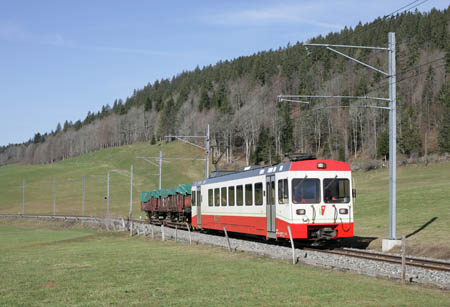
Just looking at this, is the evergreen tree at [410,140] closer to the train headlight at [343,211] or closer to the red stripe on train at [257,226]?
the red stripe on train at [257,226]

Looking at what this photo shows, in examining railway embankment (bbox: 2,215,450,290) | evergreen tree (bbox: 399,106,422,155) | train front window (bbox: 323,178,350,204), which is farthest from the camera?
evergreen tree (bbox: 399,106,422,155)

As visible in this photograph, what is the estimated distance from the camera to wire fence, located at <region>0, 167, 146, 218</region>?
95831mm

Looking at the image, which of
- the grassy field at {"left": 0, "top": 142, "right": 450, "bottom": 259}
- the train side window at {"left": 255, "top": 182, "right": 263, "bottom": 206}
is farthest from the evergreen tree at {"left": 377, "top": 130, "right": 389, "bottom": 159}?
the train side window at {"left": 255, "top": 182, "right": 263, "bottom": 206}

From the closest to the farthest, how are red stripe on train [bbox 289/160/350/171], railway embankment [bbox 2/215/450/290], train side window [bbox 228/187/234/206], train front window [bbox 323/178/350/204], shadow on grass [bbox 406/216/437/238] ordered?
railway embankment [bbox 2/215/450/290]
red stripe on train [bbox 289/160/350/171]
train front window [bbox 323/178/350/204]
shadow on grass [bbox 406/216/437/238]
train side window [bbox 228/187/234/206]

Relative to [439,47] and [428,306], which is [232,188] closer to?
[428,306]

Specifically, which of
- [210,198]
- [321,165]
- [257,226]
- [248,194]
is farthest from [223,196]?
[321,165]

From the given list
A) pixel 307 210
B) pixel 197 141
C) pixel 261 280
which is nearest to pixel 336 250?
pixel 307 210

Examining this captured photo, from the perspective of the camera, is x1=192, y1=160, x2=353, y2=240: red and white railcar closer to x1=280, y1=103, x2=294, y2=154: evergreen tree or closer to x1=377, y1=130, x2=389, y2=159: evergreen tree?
x1=377, y1=130, x2=389, y2=159: evergreen tree

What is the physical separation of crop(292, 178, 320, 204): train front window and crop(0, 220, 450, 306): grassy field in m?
2.83

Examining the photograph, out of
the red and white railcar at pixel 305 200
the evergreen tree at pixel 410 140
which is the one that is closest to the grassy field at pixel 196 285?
the red and white railcar at pixel 305 200

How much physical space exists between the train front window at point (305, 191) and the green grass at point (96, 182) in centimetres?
6511

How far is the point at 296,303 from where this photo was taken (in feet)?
37.3

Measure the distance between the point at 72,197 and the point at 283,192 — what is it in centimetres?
9703

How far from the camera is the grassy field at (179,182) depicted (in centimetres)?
2817
